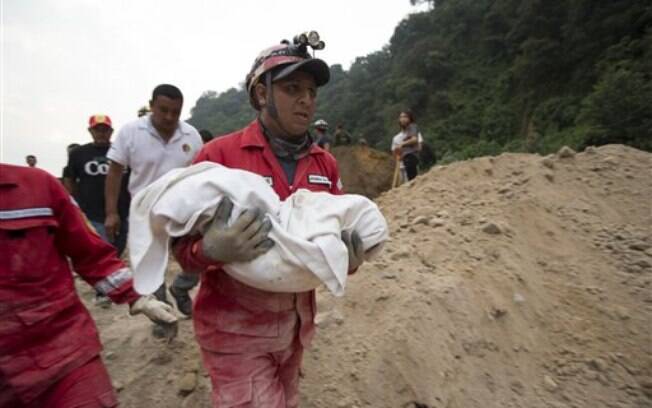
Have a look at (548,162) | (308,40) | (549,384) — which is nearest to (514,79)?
(548,162)

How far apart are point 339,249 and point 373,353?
160cm

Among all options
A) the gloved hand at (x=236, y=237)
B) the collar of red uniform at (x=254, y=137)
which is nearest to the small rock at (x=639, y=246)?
the collar of red uniform at (x=254, y=137)

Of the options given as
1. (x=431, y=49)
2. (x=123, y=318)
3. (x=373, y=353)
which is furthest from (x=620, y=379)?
(x=431, y=49)

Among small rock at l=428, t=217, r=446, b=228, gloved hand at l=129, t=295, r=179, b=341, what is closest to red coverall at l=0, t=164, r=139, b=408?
gloved hand at l=129, t=295, r=179, b=341

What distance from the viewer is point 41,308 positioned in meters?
1.42

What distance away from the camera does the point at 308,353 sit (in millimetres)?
2709

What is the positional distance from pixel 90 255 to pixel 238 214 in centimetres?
73

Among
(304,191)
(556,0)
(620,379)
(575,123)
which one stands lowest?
(575,123)

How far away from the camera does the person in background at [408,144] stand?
6961 mm

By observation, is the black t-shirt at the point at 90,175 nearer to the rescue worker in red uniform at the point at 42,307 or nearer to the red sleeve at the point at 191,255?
the rescue worker in red uniform at the point at 42,307

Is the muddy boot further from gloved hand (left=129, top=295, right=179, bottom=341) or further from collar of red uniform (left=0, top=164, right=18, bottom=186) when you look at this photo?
collar of red uniform (left=0, top=164, right=18, bottom=186)

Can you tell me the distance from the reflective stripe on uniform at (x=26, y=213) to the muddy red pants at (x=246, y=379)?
711mm

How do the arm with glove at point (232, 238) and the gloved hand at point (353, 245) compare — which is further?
the gloved hand at point (353, 245)

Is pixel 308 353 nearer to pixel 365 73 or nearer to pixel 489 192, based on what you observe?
pixel 489 192
